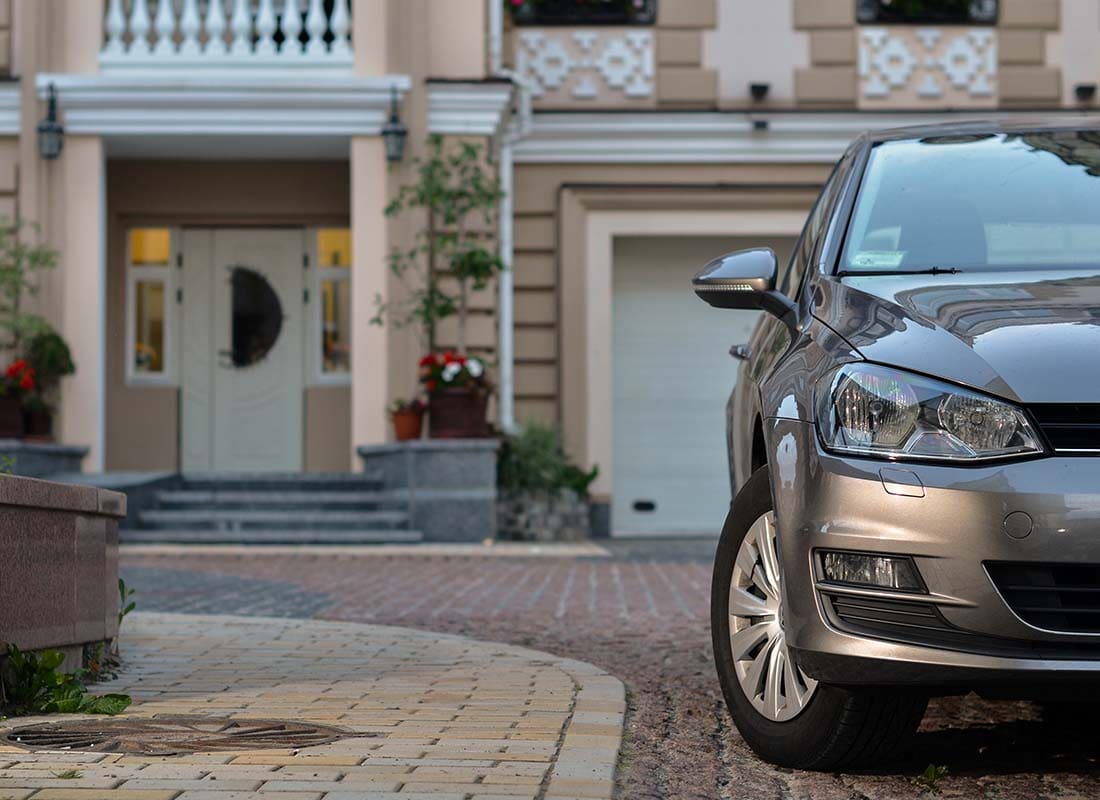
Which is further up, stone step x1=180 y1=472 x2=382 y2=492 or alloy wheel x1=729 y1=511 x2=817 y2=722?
alloy wheel x1=729 y1=511 x2=817 y2=722

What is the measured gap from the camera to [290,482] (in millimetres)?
14953

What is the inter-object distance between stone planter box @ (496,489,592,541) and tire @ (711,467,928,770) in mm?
10367

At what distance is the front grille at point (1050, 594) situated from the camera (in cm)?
362

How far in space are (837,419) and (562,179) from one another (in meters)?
13.0

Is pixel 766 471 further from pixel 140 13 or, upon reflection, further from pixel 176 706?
pixel 140 13

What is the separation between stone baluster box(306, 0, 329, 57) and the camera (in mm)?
15422

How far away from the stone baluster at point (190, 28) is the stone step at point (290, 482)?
3950 millimetres

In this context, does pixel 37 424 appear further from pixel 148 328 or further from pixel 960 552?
pixel 960 552

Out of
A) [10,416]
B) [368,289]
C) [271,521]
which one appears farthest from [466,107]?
[10,416]

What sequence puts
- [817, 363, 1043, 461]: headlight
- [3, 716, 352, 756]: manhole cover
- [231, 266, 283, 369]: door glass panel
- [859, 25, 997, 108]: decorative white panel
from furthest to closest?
[231, 266, 283, 369]: door glass panel → [859, 25, 997, 108]: decorative white panel → [3, 716, 352, 756]: manhole cover → [817, 363, 1043, 461]: headlight

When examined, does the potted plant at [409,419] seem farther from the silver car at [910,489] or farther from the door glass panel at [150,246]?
the silver car at [910,489]

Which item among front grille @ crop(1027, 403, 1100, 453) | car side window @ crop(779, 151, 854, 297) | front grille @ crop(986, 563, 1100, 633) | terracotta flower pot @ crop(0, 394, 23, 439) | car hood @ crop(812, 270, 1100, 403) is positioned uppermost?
car side window @ crop(779, 151, 854, 297)

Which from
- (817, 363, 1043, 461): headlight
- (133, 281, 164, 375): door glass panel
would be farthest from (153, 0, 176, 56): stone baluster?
(817, 363, 1043, 461): headlight

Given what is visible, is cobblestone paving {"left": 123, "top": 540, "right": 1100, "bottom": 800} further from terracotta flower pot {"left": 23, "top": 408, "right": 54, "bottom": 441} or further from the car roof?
terracotta flower pot {"left": 23, "top": 408, "right": 54, "bottom": 441}
